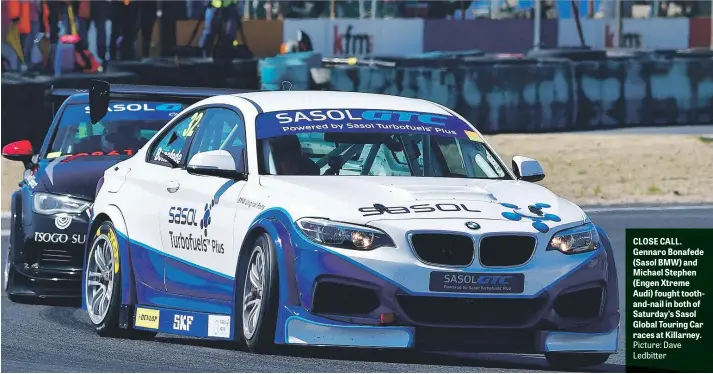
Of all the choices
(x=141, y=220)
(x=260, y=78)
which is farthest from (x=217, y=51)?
(x=141, y=220)

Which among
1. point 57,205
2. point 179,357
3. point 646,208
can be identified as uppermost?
point 57,205

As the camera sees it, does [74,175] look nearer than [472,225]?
No

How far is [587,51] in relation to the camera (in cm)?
2541

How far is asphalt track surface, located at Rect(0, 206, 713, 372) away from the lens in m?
7.81

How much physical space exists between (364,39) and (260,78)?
12.6 m

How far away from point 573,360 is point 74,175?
4352 millimetres

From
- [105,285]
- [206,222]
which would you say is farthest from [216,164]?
[105,285]

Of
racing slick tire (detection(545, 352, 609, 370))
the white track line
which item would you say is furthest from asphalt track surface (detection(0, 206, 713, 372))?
the white track line

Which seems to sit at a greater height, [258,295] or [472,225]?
[472,225]

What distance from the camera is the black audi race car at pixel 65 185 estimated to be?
11.2m

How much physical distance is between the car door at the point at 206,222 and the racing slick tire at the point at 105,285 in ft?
2.09

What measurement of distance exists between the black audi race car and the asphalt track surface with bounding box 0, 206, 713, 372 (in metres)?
0.62

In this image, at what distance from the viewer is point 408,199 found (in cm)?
777

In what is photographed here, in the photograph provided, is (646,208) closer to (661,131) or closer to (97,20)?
(661,131)
